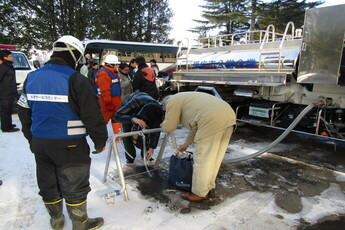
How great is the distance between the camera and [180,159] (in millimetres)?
3113

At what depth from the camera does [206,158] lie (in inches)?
107

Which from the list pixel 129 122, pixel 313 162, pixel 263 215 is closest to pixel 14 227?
pixel 129 122

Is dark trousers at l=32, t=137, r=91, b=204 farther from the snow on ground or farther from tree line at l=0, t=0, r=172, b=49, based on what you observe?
tree line at l=0, t=0, r=172, b=49

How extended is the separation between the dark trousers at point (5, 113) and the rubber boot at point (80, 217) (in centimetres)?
452

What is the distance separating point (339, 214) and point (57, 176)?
2901 mm

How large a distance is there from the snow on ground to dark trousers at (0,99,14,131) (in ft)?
9.16

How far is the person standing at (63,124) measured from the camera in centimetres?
205

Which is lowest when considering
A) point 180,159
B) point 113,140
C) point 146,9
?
point 180,159

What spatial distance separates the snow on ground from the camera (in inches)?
98.7

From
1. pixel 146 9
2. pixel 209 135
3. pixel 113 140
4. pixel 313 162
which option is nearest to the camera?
pixel 209 135

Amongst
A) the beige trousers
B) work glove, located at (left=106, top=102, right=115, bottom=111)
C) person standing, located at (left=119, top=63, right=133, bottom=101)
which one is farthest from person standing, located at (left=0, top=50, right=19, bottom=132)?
the beige trousers

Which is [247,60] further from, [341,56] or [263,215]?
[263,215]

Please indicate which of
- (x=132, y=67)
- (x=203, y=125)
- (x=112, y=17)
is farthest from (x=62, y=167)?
(x=112, y=17)

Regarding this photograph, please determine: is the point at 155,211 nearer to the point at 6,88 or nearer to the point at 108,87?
the point at 108,87
